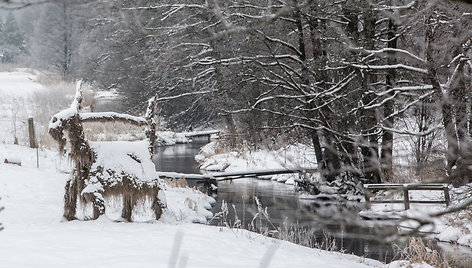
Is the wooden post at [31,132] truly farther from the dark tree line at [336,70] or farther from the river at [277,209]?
the river at [277,209]

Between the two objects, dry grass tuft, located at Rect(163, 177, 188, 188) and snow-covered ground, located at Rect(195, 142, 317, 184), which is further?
snow-covered ground, located at Rect(195, 142, 317, 184)

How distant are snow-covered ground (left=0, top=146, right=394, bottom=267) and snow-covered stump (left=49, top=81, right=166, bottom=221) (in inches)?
14.5

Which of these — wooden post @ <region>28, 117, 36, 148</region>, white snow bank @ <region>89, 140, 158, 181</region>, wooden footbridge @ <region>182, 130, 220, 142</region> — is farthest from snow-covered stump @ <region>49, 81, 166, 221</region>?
→ wooden footbridge @ <region>182, 130, 220, 142</region>

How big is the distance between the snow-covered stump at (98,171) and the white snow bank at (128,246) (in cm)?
37

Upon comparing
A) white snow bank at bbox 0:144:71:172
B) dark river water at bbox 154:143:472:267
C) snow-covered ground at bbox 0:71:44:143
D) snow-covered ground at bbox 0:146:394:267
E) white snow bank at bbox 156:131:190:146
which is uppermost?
snow-covered ground at bbox 0:71:44:143

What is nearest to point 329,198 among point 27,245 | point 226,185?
point 226,185

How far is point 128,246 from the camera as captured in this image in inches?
295

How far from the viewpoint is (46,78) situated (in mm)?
36219

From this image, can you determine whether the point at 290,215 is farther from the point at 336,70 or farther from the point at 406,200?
the point at 336,70

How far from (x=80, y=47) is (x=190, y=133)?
20.8 m

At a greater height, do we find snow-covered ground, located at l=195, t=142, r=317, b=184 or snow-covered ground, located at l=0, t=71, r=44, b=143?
snow-covered ground, located at l=0, t=71, r=44, b=143

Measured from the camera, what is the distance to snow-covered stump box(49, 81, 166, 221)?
A: 886 centimetres

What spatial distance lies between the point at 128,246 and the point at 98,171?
73.6 inches

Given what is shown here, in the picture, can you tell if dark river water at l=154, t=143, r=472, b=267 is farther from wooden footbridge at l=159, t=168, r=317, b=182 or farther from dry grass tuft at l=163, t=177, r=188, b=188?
dry grass tuft at l=163, t=177, r=188, b=188
